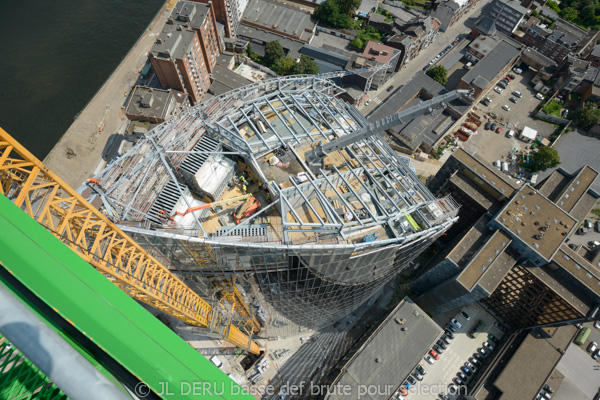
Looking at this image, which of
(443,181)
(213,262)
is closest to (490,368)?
(443,181)

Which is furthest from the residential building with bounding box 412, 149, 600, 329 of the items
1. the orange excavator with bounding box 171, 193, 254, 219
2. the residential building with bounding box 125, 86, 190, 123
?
the residential building with bounding box 125, 86, 190, 123

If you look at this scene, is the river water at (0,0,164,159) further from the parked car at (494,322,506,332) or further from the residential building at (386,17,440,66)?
the parked car at (494,322,506,332)

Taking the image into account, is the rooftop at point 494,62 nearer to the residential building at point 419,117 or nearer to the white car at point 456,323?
the residential building at point 419,117

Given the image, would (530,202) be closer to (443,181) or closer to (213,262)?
(443,181)

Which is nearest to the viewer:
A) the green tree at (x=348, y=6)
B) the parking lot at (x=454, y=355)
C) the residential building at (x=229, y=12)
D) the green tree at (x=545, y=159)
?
the parking lot at (x=454, y=355)

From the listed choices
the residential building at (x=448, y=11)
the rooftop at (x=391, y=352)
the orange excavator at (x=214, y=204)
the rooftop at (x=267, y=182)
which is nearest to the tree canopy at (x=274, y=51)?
the rooftop at (x=267, y=182)

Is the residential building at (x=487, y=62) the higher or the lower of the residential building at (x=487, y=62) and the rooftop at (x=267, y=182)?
the higher
